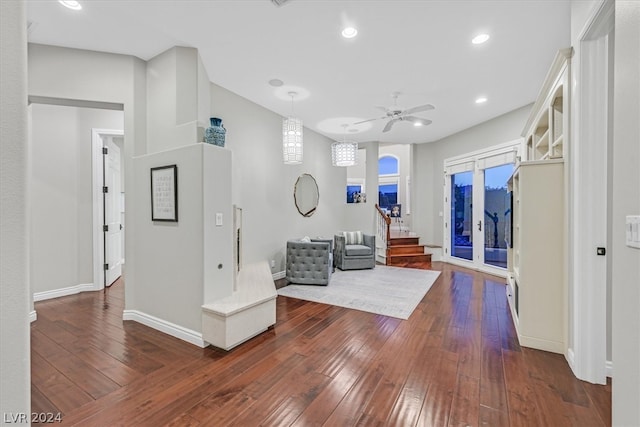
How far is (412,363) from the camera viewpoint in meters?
2.51

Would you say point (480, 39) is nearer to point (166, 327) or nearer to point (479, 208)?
point (479, 208)

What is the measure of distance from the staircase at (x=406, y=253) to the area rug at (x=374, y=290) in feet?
2.88

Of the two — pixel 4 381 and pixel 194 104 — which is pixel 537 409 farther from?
pixel 194 104

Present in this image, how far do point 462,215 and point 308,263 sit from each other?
429cm

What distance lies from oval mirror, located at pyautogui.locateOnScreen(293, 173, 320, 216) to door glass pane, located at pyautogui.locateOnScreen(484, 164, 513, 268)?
382cm

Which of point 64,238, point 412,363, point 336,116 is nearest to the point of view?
point 412,363

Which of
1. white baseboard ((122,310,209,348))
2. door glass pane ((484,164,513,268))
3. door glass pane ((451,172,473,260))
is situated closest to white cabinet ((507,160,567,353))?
white baseboard ((122,310,209,348))

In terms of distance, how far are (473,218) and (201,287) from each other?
237 inches

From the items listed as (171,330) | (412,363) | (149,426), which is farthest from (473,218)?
(149,426)

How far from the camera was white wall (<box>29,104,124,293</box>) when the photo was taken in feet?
13.6

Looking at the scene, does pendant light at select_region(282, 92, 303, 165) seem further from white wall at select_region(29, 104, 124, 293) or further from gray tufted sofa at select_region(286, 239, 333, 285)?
white wall at select_region(29, 104, 124, 293)

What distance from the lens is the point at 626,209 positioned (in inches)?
47.6

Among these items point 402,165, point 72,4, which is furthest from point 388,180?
point 72,4

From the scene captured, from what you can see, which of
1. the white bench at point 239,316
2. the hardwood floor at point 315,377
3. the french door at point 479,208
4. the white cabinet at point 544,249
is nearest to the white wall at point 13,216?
the hardwood floor at point 315,377
